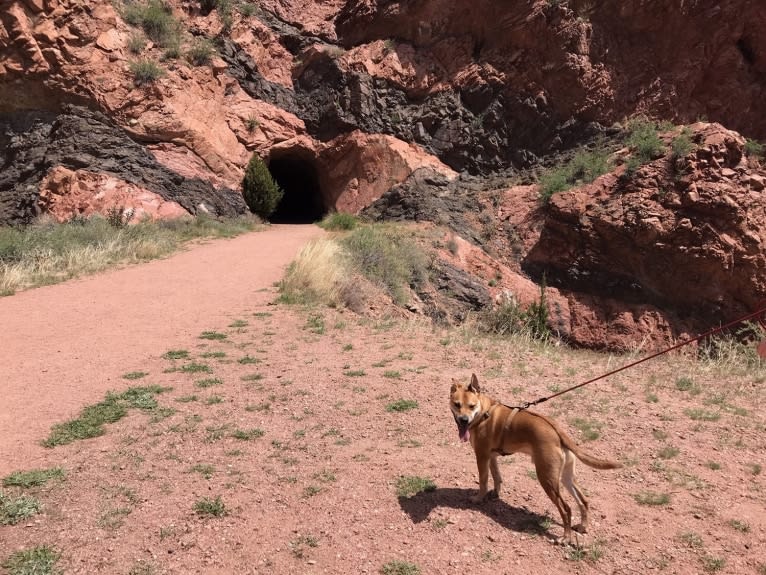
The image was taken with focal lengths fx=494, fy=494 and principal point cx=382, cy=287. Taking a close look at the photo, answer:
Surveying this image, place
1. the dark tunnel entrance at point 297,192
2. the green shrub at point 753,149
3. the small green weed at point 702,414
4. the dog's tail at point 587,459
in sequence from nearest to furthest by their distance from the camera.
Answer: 1. the dog's tail at point 587,459
2. the small green weed at point 702,414
3. the green shrub at point 753,149
4. the dark tunnel entrance at point 297,192

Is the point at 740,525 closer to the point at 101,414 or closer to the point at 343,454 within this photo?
the point at 343,454

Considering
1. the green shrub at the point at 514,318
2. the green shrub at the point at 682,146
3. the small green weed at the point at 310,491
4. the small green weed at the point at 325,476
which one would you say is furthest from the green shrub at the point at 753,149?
the small green weed at the point at 310,491

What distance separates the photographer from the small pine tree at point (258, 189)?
790 inches

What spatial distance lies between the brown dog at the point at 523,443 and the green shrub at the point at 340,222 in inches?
587

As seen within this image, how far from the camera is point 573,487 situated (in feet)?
11.3

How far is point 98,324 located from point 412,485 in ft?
21.4

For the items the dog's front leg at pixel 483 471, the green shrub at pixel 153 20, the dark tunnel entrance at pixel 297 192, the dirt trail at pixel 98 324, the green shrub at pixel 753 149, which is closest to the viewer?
the dog's front leg at pixel 483 471

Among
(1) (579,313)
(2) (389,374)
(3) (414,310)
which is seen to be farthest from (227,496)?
(1) (579,313)

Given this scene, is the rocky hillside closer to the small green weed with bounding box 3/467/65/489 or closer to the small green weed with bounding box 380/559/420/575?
the small green weed with bounding box 380/559/420/575

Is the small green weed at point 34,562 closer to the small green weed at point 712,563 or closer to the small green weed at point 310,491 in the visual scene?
the small green weed at point 310,491

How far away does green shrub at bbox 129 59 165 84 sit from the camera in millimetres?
17984

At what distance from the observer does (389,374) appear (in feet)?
21.4

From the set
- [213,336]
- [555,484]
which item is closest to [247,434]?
[555,484]

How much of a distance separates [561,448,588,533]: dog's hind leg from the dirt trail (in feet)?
14.1
